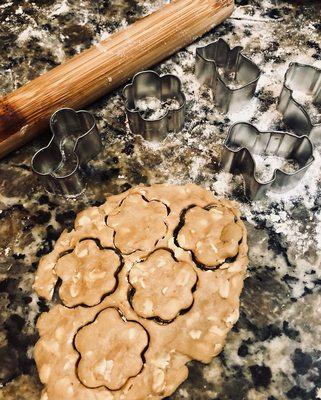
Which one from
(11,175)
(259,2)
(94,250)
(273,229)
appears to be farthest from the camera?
(259,2)

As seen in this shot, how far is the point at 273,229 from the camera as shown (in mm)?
1408

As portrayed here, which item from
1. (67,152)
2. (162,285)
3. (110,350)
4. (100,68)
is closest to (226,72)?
(100,68)

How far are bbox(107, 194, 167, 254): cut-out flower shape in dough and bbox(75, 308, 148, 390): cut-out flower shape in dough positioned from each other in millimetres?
217

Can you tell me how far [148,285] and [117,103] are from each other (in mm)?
794

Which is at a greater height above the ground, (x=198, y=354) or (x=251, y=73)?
(x=251, y=73)

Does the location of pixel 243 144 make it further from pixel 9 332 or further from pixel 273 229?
pixel 9 332

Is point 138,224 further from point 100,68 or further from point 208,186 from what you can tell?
point 100,68

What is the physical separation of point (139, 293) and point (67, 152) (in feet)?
2.06

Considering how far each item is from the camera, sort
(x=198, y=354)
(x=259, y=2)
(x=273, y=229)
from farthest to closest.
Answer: (x=259, y=2)
(x=273, y=229)
(x=198, y=354)

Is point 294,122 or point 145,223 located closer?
point 145,223

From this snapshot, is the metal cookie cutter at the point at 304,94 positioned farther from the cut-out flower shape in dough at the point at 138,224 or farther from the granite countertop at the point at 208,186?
the cut-out flower shape in dough at the point at 138,224

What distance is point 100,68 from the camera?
1551 mm

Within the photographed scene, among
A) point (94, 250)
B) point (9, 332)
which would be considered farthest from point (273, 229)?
point (9, 332)

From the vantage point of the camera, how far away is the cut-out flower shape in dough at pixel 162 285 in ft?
3.98
